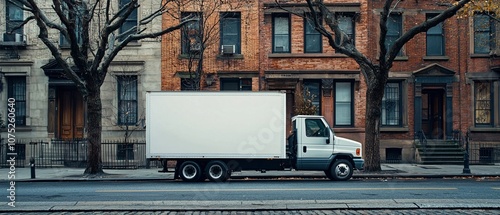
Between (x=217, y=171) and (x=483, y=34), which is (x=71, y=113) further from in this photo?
(x=483, y=34)

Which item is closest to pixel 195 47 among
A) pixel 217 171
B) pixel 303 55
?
pixel 303 55

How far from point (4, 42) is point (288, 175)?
1572 cm

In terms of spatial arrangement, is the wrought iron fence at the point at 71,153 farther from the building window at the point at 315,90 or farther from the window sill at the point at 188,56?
the building window at the point at 315,90

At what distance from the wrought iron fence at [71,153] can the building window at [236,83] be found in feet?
15.7

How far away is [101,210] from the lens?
12859mm

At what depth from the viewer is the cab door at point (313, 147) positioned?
20.6m

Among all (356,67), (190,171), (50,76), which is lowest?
(190,171)

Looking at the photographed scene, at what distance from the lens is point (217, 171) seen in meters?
20.4

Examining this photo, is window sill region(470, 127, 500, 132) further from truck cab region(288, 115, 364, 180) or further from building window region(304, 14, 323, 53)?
truck cab region(288, 115, 364, 180)

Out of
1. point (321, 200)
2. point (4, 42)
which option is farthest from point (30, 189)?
point (4, 42)

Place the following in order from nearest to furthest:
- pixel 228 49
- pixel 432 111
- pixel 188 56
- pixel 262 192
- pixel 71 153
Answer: pixel 262 192
pixel 71 153
pixel 188 56
pixel 228 49
pixel 432 111

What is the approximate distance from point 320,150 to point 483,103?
44.3 ft

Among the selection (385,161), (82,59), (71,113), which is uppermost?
(82,59)

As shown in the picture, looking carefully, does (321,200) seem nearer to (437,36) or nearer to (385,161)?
(385,161)
